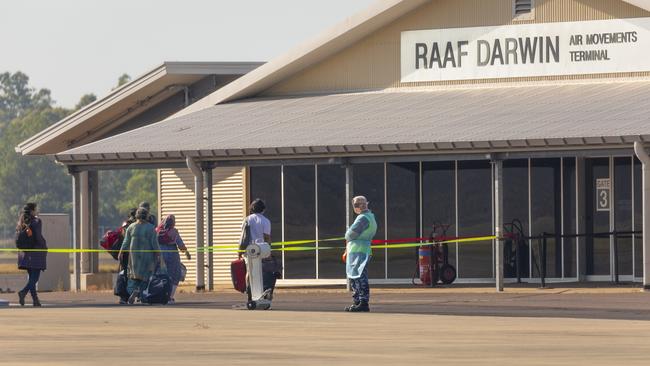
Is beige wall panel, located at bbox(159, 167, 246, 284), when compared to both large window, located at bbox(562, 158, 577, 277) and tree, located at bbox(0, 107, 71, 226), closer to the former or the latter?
large window, located at bbox(562, 158, 577, 277)

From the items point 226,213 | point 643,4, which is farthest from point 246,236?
point 226,213

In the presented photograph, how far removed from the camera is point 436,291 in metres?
32.5

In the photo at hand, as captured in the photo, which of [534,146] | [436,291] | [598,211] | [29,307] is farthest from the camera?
[598,211]

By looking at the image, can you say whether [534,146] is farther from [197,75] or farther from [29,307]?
[197,75]

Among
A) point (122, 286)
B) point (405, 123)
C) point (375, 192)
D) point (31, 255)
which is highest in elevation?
point (405, 123)

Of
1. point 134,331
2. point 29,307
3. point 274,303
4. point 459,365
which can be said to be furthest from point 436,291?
point 459,365

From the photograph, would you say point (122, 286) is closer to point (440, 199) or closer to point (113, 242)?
point (113, 242)

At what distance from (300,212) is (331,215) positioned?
28.3 inches

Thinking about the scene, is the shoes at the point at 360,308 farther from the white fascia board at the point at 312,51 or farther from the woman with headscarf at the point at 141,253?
the white fascia board at the point at 312,51

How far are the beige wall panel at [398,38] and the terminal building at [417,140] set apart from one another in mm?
38

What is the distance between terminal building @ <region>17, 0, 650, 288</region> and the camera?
3309cm

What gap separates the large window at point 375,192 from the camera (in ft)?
120

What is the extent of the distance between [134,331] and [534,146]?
41.0 feet

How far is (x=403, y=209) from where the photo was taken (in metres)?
36.3
